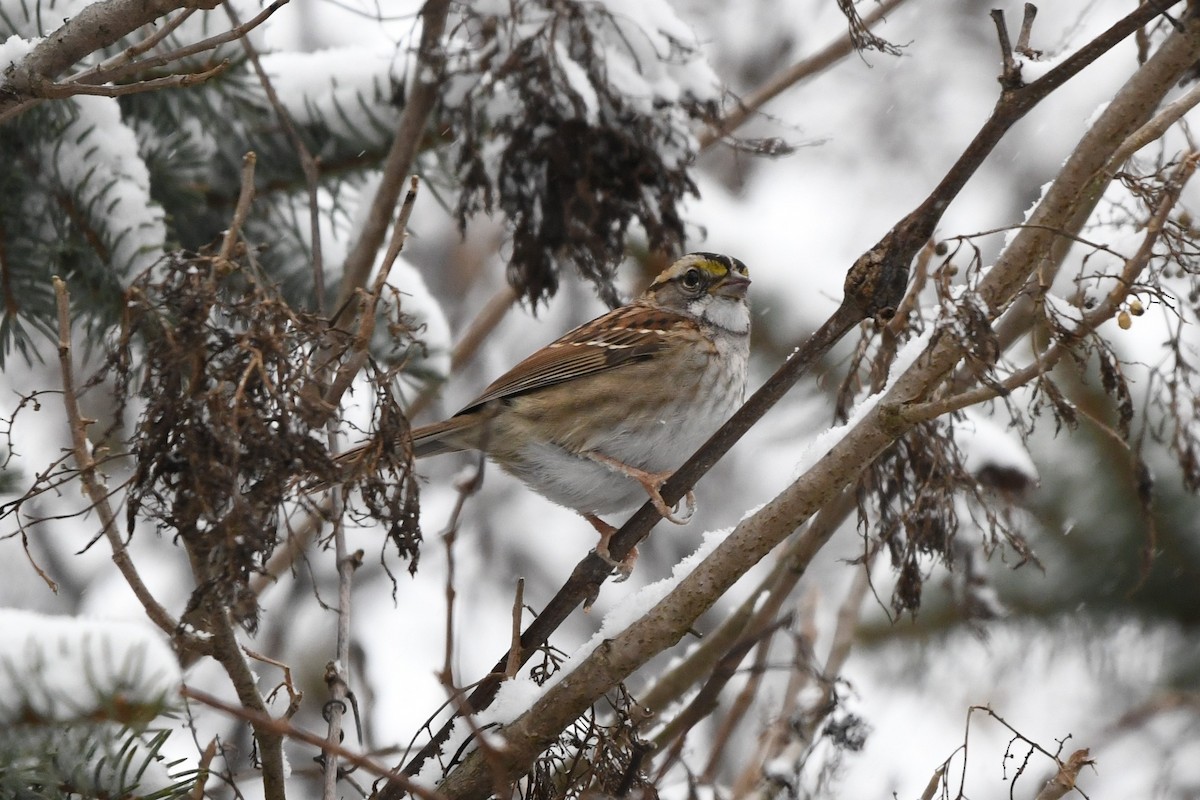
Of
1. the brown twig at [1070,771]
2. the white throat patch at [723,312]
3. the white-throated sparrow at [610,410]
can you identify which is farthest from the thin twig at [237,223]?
the white throat patch at [723,312]

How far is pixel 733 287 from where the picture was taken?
4848 millimetres

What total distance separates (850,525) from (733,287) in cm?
331

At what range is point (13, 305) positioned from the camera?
3.14 m

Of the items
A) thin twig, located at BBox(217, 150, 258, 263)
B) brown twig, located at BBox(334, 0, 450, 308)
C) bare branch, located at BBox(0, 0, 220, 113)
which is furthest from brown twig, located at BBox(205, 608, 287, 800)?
brown twig, located at BBox(334, 0, 450, 308)

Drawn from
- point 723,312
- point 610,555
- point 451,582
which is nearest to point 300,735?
point 451,582

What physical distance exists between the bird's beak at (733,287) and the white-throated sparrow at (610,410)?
0.07 metres

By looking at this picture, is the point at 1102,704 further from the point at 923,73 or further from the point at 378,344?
the point at 923,73

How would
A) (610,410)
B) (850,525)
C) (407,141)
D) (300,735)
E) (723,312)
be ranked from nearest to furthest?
(300,735) < (407,141) < (610,410) < (723,312) < (850,525)

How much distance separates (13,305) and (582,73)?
162 cm

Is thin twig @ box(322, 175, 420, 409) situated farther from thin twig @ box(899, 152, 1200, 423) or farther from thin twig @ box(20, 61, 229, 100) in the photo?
thin twig @ box(899, 152, 1200, 423)

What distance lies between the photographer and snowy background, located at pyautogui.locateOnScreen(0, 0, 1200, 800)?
4.43 metres

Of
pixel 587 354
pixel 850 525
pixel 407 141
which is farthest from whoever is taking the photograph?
pixel 850 525

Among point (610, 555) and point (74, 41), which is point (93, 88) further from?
point (610, 555)

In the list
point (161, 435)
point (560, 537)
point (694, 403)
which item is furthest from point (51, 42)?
point (560, 537)
